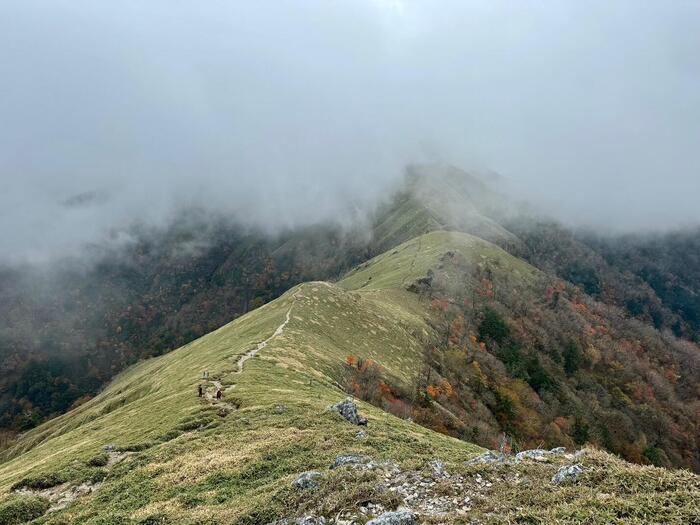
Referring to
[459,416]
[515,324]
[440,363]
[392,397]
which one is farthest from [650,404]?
[392,397]

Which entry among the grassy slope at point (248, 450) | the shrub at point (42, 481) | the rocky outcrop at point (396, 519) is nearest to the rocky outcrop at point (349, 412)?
the grassy slope at point (248, 450)

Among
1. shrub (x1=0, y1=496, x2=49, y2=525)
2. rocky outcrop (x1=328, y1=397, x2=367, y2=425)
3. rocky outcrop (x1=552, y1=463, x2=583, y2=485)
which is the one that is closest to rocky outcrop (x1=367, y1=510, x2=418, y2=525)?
rocky outcrop (x1=552, y1=463, x2=583, y2=485)

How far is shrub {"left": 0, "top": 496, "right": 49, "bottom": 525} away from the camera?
95.5 feet

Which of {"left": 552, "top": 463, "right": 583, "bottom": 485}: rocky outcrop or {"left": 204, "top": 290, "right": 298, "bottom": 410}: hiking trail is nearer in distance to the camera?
{"left": 552, "top": 463, "right": 583, "bottom": 485}: rocky outcrop

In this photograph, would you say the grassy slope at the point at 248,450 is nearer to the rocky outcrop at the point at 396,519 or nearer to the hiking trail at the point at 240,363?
the hiking trail at the point at 240,363

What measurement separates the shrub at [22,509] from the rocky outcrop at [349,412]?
76.9ft

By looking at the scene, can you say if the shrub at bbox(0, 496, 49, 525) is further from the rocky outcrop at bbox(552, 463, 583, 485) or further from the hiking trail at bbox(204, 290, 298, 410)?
the rocky outcrop at bbox(552, 463, 583, 485)

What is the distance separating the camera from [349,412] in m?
40.8

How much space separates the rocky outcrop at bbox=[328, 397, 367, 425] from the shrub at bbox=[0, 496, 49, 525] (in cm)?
2343

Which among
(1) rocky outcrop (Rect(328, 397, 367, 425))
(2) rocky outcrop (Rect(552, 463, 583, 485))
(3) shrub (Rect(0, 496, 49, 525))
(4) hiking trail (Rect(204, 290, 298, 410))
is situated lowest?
(1) rocky outcrop (Rect(328, 397, 367, 425))

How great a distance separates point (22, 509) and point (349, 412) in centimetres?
2545

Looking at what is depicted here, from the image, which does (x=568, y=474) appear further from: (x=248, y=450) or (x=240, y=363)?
(x=240, y=363)

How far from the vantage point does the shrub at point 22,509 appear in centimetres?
2911

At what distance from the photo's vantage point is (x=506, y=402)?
401 feet
